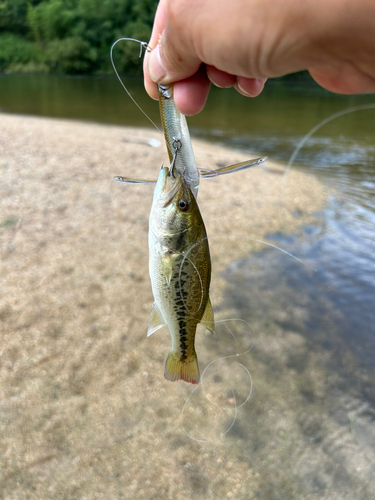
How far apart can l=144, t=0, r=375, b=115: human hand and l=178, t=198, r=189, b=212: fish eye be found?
1.23 feet

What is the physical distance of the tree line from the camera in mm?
32500

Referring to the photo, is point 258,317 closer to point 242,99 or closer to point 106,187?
point 106,187

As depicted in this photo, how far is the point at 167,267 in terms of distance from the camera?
1583 millimetres

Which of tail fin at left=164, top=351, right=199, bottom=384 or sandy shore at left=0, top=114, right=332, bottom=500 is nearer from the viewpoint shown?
tail fin at left=164, top=351, right=199, bottom=384

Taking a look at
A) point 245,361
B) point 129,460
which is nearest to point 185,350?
point 129,460

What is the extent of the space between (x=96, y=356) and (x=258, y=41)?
10.1 ft

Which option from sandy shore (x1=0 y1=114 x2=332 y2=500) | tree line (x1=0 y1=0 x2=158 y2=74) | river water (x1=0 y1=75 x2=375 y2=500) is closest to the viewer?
sandy shore (x1=0 y1=114 x2=332 y2=500)

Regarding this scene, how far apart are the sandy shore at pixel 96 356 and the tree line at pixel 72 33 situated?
27653 mm

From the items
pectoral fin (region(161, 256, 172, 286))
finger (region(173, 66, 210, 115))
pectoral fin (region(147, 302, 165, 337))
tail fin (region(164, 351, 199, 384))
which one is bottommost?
tail fin (region(164, 351, 199, 384))

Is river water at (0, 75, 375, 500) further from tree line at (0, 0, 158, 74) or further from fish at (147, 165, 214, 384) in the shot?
tree line at (0, 0, 158, 74)

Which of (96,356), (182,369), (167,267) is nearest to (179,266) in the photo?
(167,267)

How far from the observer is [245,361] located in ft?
11.8

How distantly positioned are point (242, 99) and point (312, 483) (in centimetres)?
2323

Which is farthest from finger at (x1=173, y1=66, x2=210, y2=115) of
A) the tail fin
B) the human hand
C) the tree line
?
the tree line
